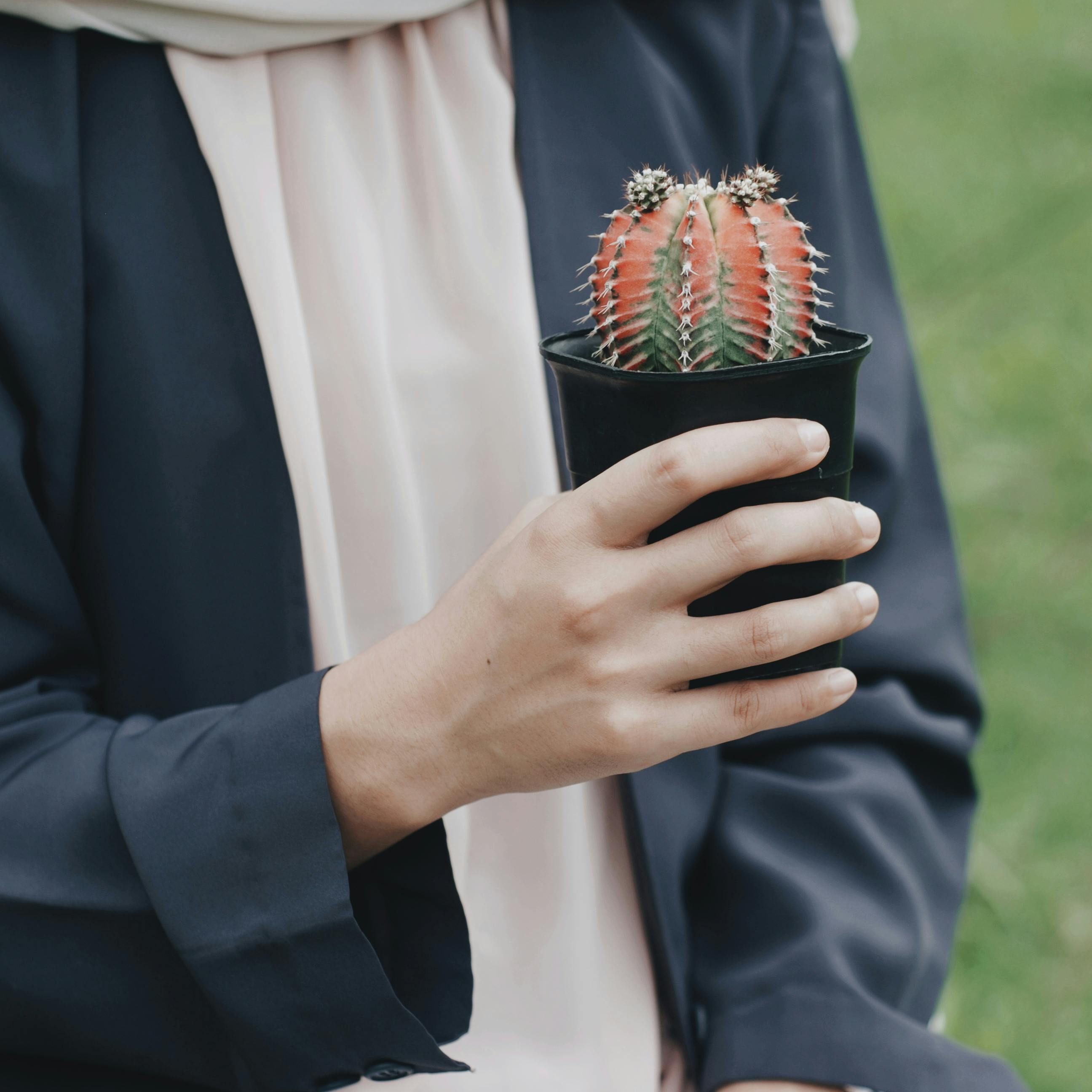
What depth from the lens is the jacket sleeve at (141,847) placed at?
33.5 inches

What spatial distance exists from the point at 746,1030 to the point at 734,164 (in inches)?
32.7

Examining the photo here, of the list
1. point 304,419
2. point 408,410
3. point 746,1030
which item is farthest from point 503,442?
point 746,1030

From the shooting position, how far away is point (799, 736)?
1154 millimetres

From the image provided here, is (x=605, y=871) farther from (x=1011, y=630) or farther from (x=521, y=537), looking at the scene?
(x=1011, y=630)

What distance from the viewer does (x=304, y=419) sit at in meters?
0.96

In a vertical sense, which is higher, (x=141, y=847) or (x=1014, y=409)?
(x=1014, y=409)

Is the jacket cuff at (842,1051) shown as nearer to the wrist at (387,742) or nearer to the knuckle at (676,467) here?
the wrist at (387,742)

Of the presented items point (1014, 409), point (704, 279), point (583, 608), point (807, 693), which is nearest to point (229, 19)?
point (704, 279)

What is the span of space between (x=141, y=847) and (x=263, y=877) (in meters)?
0.09

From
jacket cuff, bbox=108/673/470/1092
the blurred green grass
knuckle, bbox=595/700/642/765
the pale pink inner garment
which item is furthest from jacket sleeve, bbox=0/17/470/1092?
the blurred green grass

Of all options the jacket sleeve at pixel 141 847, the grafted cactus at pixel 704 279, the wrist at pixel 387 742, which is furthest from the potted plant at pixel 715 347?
the jacket sleeve at pixel 141 847

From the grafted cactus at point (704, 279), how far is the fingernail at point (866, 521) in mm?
112

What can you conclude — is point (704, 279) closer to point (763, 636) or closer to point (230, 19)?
point (763, 636)

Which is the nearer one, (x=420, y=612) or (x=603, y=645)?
(x=603, y=645)
